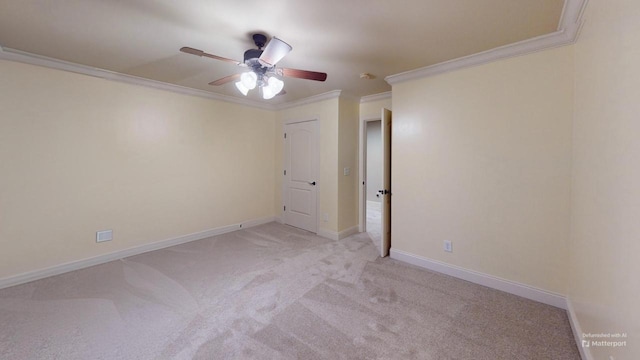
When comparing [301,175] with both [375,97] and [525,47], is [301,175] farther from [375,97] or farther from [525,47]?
[525,47]

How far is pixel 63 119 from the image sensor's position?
282 centimetres

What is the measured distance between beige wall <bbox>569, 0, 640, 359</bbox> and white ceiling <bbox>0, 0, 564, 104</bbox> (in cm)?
59

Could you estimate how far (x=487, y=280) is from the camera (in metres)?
2.56

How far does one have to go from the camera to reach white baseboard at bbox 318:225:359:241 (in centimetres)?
404

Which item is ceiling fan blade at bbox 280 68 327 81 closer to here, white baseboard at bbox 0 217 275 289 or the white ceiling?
the white ceiling

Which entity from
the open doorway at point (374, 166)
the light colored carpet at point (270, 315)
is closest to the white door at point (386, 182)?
the light colored carpet at point (270, 315)

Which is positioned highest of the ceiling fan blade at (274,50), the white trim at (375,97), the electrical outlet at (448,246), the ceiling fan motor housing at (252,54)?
the white trim at (375,97)

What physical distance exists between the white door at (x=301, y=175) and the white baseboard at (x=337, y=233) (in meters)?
0.20

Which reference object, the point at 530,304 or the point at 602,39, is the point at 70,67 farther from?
the point at 530,304

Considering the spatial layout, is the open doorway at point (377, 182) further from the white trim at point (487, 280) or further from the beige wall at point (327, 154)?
the beige wall at point (327, 154)

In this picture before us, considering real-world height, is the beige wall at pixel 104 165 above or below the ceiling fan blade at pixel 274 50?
below

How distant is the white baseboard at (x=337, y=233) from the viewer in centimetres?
404

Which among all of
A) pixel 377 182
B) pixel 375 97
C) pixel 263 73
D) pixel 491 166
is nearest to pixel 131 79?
pixel 263 73

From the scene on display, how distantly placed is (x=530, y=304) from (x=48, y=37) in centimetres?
507
